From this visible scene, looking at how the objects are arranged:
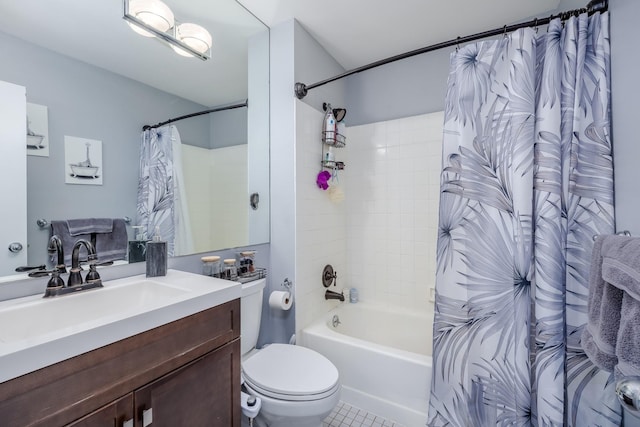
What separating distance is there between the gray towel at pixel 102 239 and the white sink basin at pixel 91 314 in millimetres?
125

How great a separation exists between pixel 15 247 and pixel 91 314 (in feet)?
1.17

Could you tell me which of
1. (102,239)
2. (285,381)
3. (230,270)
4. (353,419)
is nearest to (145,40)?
(102,239)

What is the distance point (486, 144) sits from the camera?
130 cm

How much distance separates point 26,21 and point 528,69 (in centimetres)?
201

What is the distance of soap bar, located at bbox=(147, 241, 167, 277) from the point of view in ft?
3.90

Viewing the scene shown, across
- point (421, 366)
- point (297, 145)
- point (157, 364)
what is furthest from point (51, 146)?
point (421, 366)

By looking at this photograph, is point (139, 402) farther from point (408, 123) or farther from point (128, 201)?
point (408, 123)

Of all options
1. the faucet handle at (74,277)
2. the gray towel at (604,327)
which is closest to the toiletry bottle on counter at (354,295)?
the gray towel at (604,327)

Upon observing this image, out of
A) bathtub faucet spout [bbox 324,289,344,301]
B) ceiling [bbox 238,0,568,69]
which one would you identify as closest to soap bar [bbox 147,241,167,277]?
bathtub faucet spout [bbox 324,289,344,301]

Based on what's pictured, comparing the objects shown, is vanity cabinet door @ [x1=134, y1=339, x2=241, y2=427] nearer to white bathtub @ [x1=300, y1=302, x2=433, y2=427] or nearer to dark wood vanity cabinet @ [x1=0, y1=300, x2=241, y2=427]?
dark wood vanity cabinet @ [x1=0, y1=300, x2=241, y2=427]

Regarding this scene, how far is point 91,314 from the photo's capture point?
94cm

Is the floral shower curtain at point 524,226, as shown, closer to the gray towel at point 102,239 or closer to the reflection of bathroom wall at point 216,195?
the reflection of bathroom wall at point 216,195

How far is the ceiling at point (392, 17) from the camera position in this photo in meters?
1.65

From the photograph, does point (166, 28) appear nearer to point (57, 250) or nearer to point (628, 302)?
point (57, 250)
